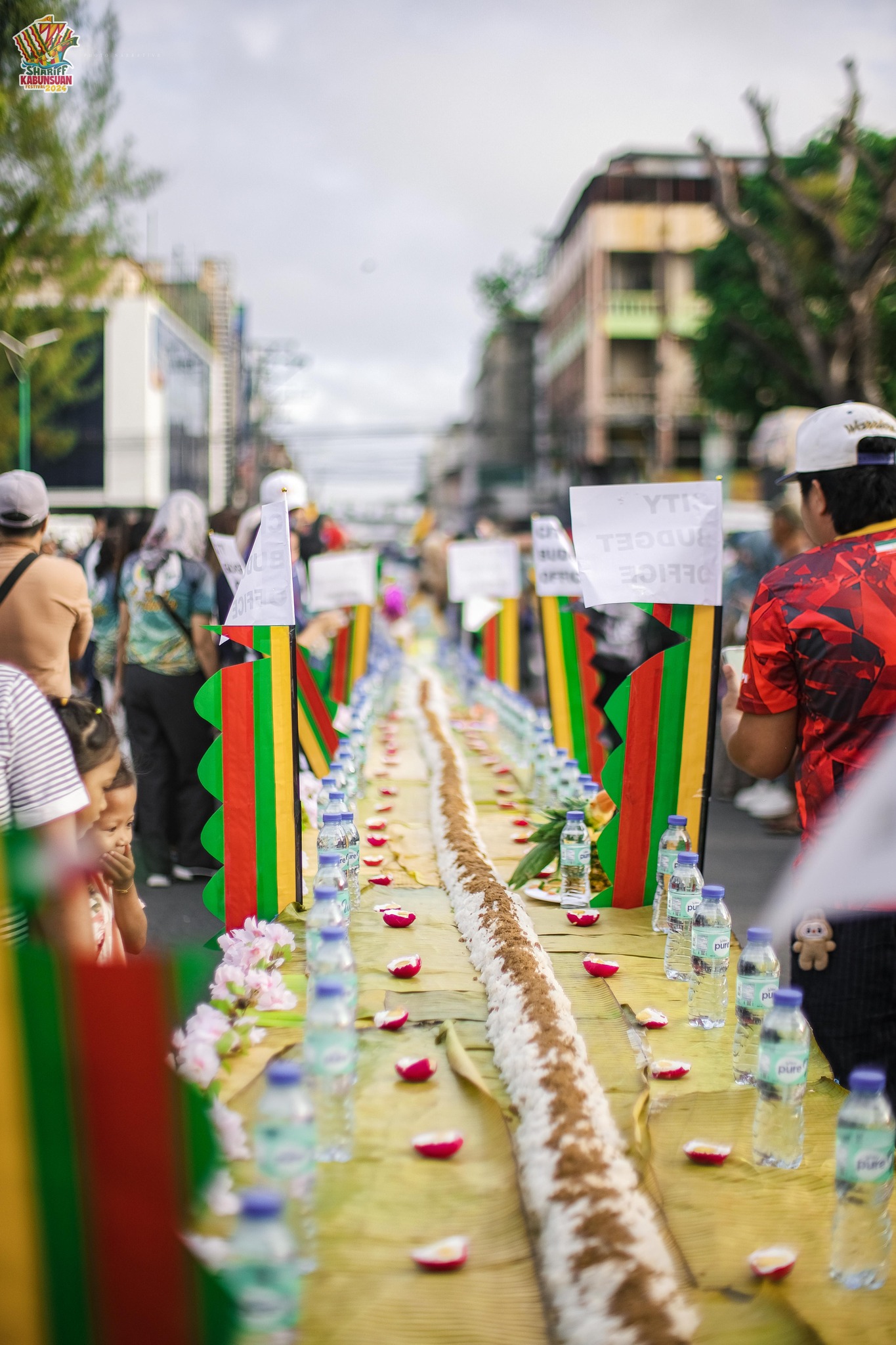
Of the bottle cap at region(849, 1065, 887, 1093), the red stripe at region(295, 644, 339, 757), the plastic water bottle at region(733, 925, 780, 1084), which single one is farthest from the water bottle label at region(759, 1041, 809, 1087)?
the red stripe at region(295, 644, 339, 757)

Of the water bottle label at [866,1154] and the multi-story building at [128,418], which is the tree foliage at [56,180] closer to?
the water bottle label at [866,1154]

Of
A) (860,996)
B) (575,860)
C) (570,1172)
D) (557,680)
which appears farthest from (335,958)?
(557,680)

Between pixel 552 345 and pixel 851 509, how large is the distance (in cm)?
5787

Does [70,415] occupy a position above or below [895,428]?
above

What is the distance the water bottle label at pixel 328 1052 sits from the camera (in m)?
2.29

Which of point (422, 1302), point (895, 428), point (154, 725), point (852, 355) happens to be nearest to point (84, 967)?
point (422, 1302)

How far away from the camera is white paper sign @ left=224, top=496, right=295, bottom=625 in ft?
13.1

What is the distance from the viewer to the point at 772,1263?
212cm

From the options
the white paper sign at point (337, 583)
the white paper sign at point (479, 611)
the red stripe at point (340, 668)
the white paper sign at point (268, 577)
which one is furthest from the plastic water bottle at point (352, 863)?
the white paper sign at point (479, 611)

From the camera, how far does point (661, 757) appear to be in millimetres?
4324

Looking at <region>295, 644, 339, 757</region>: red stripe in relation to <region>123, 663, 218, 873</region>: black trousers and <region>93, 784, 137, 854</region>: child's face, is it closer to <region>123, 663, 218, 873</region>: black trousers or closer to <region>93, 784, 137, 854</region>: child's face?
<region>93, 784, 137, 854</region>: child's face

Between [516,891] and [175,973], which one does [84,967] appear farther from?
[516,891]

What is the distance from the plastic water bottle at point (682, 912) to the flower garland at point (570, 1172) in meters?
0.46

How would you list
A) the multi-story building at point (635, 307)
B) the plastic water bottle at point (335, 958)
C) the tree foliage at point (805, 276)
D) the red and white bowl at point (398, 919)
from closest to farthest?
the plastic water bottle at point (335, 958), the red and white bowl at point (398, 919), the tree foliage at point (805, 276), the multi-story building at point (635, 307)
